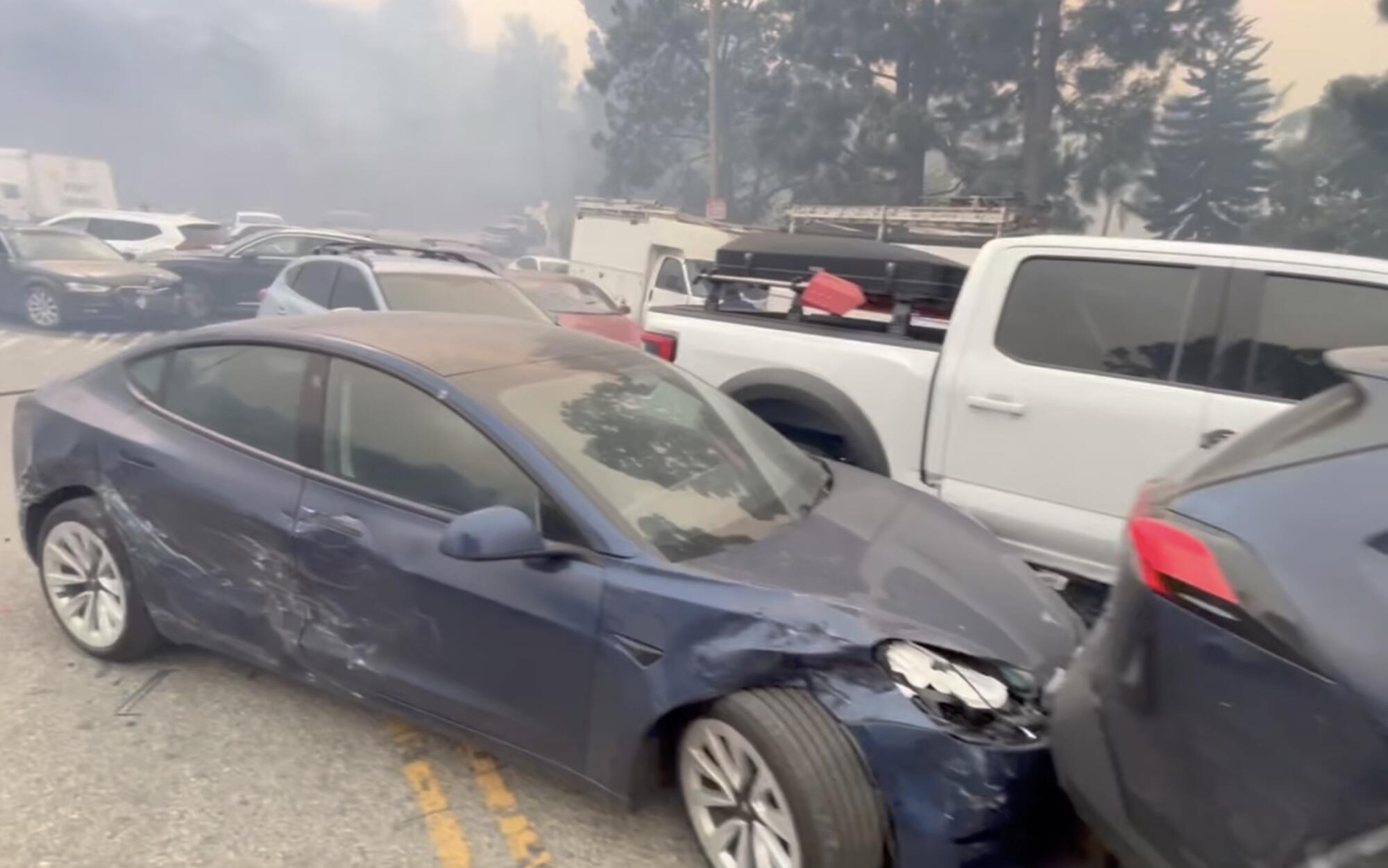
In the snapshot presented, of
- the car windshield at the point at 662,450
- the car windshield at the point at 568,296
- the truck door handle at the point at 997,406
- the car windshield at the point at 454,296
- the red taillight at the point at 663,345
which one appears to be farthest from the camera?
the car windshield at the point at 568,296

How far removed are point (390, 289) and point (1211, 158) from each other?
22263 mm

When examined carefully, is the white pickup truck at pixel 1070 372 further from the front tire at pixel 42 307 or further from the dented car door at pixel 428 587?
the front tire at pixel 42 307

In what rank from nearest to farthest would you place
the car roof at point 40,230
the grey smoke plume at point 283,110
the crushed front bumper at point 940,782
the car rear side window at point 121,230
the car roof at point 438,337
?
the crushed front bumper at point 940,782
the car roof at point 438,337
the car roof at point 40,230
the car rear side window at point 121,230
the grey smoke plume at point 283,110

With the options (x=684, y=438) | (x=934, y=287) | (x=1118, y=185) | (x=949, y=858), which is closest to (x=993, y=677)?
(x=949, y=858)

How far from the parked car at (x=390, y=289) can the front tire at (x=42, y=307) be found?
5.98 metres

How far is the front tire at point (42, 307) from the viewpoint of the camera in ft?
41.2

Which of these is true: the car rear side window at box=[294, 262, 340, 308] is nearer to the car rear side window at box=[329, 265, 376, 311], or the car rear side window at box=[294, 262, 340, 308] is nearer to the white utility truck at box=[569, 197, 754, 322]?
the car rear side window at box=[329, 265, 376, 311]

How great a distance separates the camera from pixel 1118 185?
2261 centimetres

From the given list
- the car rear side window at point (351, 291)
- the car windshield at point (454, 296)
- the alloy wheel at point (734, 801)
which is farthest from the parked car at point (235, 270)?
the alloy wheel at point (734, 801)

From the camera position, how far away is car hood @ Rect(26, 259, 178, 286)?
12578 mm

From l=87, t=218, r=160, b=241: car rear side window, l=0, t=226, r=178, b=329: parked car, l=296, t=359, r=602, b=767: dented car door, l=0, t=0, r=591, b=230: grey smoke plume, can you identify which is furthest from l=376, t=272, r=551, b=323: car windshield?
l=0, t=0, r=591, b=230: grey smoke plume

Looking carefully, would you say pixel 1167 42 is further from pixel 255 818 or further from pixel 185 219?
pixel 255 818

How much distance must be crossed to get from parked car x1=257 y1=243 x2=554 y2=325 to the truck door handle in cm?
404

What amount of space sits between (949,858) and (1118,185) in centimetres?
2373
